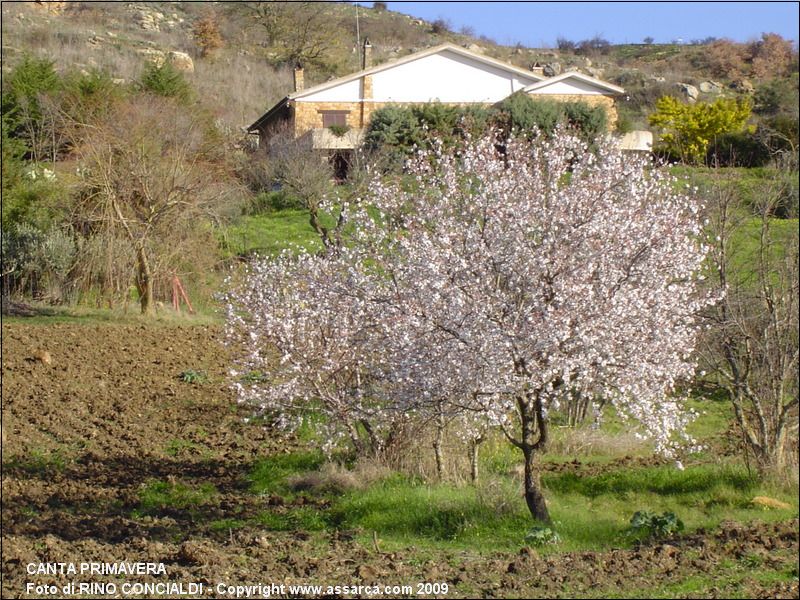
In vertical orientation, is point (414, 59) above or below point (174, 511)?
above

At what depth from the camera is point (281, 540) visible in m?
8.23

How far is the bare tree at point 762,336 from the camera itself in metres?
9.48

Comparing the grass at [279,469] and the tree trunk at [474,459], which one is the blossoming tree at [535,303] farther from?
the grass at [279,469]

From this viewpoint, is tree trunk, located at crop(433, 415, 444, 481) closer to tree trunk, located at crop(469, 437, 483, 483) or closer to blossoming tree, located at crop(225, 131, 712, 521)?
tree trunk, located at crop(469, 437, 483, 483)

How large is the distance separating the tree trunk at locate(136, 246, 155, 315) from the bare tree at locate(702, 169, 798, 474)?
13528 mm

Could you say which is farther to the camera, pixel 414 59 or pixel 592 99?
pixel 414 59

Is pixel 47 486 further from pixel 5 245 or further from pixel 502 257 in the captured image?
pixel 5 245

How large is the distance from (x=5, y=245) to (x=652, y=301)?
1803 centimetres

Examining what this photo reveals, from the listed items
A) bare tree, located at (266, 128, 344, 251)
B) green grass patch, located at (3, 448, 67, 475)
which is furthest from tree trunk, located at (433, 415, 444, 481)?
bare tree, located at (266, 128, 344, 251)

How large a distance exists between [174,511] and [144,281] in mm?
11922

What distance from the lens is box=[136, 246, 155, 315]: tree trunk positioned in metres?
20.4

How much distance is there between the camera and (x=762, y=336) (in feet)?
32.3

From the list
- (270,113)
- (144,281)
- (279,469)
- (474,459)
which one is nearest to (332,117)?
(270,113)

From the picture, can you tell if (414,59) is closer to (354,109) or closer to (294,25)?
(354,109)
